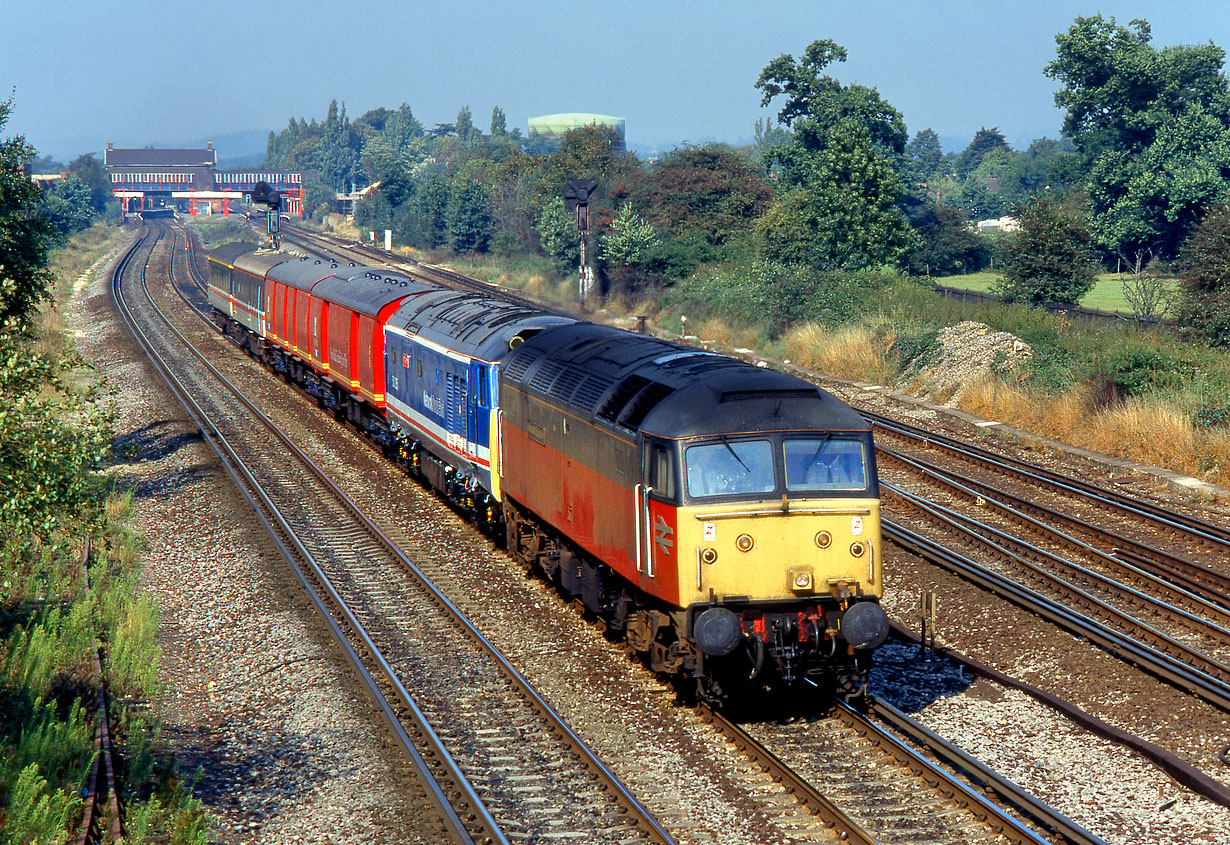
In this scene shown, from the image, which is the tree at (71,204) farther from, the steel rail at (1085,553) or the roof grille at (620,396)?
the roof grille at (620,396)

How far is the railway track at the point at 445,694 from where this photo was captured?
1014 cm

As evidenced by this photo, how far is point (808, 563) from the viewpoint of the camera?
1145 centimetres

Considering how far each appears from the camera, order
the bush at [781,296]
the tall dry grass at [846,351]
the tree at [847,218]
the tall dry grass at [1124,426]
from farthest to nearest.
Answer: the tree at [847,218], the bush at [781,296], the tall dry grass at [846,351], the tall dry grass at [1124,426]

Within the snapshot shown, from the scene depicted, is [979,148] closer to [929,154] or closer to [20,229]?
[929,154]

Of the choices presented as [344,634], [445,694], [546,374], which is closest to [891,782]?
[445,694]

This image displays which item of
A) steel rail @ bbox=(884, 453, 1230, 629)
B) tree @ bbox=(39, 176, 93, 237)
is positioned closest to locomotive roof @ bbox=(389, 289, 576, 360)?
steel rail @ bbox=(884, 453, 1230, 629)

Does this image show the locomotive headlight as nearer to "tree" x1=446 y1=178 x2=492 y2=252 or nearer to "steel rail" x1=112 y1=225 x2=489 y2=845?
"steel rail" x1=112 y1=225 x2=489 y2=845

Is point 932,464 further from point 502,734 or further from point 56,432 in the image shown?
point 56,432

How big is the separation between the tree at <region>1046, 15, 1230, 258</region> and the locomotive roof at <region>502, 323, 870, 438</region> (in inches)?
2232

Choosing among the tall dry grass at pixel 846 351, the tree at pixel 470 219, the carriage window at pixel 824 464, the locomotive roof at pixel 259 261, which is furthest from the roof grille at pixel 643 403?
the tree at pixel 470 219

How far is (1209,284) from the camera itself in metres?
→ 31.4

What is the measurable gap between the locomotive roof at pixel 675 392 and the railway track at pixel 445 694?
10.2ft

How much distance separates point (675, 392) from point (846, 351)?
26436 mm

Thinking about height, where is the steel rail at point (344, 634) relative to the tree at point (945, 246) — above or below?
below
